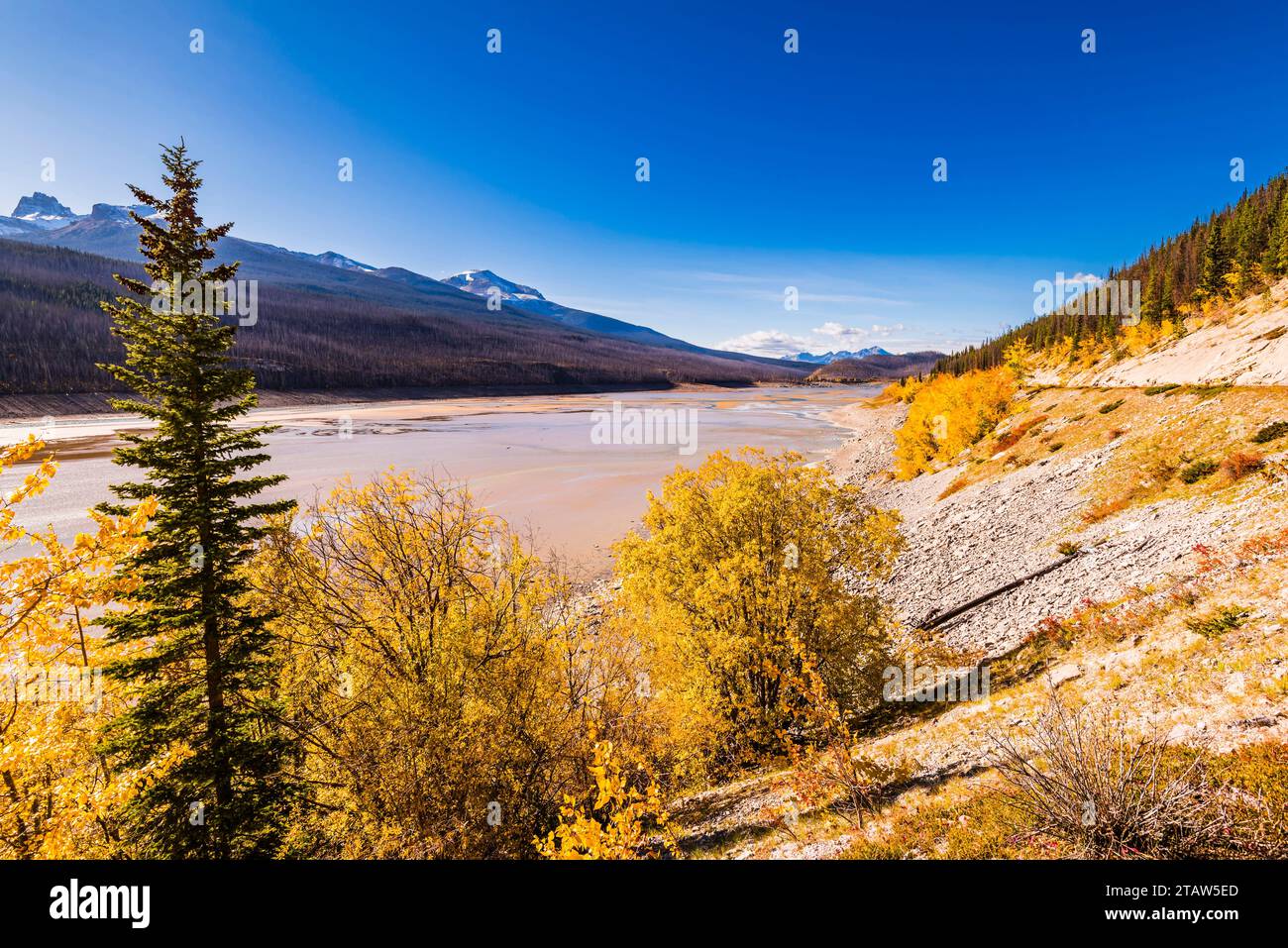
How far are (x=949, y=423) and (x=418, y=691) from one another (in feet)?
157

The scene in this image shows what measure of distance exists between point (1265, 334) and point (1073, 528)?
43.6 metres

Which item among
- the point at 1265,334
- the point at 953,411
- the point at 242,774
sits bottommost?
the point at 242,774

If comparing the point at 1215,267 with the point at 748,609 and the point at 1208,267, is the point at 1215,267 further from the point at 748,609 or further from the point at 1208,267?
the point at 748,609

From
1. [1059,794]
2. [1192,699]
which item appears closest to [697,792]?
[1059,794]

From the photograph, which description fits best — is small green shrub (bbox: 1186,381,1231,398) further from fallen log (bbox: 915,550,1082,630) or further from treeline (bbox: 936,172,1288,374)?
treeline (bbox: 936,172,1288,374)

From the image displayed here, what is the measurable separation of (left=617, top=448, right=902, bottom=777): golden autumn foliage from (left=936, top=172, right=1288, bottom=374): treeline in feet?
285

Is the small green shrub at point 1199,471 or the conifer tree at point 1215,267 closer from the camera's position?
the small green shrub at point 1199,471

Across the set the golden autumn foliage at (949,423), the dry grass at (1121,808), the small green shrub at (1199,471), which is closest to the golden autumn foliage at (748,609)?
the dry grass at (1121,808)

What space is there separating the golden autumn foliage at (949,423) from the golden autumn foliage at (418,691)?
40.2 meters

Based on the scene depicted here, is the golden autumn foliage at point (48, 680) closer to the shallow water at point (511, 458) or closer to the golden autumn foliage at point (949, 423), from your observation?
the shallow water at point (511, 458)

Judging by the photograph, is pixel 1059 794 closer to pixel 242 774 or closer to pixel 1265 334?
pixel 242 774

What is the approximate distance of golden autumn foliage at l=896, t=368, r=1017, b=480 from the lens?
42469mm

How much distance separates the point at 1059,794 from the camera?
195 inches

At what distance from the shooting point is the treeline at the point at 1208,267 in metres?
62.1
